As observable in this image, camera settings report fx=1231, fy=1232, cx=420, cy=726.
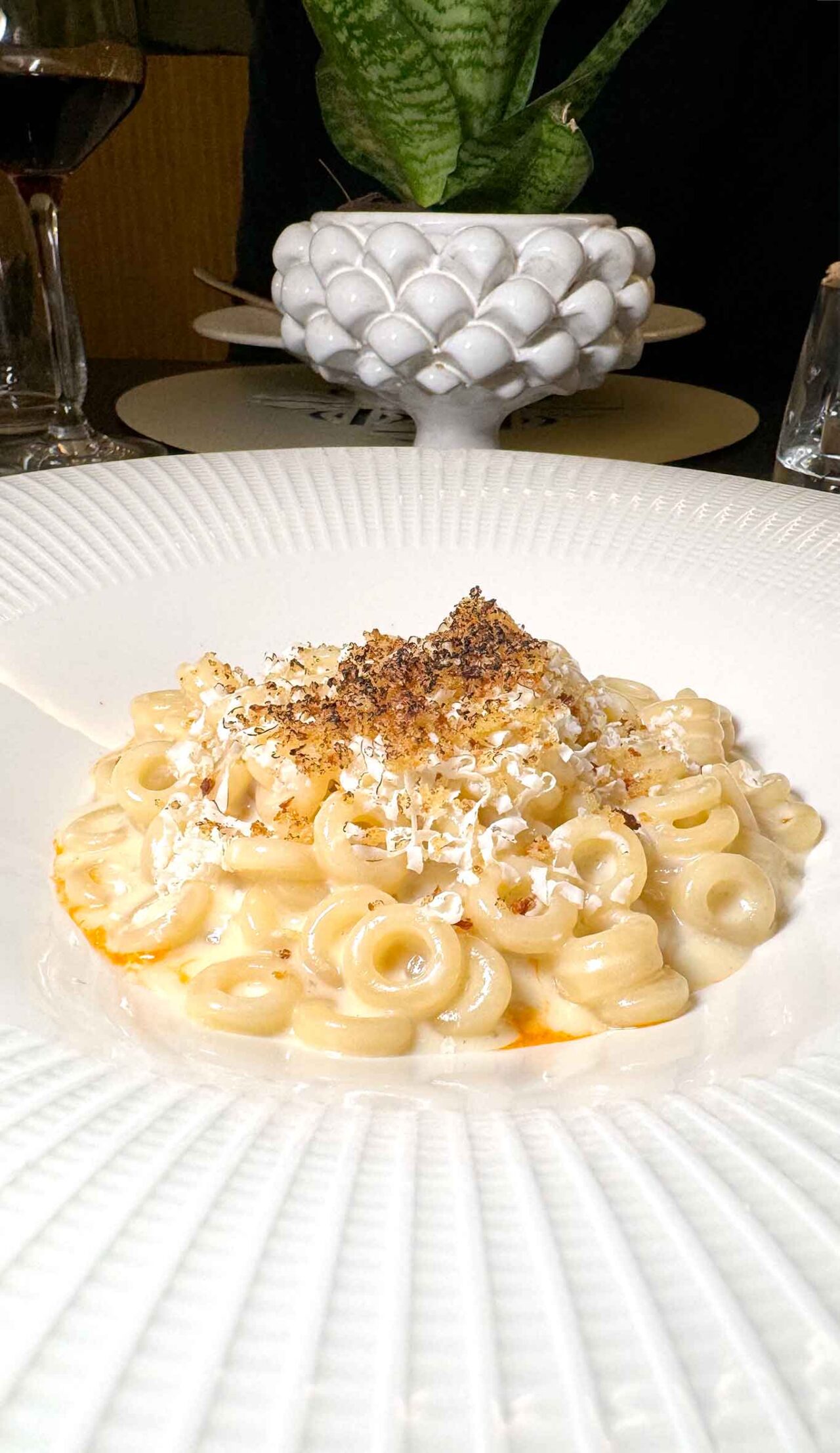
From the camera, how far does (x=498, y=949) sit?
2.68 feet

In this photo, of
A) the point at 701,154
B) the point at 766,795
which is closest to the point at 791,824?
the point at 766,795

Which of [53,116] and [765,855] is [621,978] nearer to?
[765,855]

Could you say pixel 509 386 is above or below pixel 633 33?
below

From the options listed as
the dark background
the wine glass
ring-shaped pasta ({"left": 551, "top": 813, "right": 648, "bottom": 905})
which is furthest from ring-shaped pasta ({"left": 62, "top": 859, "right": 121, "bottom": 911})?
the dark background

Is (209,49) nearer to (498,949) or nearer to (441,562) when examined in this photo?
(441,562)

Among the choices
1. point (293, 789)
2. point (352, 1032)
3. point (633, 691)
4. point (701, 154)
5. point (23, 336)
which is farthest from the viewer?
point (701, 154)

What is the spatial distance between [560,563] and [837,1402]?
93 centimetres

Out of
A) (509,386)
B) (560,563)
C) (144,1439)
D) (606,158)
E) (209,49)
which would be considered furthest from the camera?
(209,49)

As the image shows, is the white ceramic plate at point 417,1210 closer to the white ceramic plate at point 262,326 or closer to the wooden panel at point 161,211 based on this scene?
the white ceramic plate at point 262,326

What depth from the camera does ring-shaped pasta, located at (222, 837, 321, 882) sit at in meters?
0.84

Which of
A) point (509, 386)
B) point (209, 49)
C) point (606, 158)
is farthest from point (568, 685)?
point (209, 49)

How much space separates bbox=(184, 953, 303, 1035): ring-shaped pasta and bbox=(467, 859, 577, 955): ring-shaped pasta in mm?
128

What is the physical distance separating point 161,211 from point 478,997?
3.93 metres

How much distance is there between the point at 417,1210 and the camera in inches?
18.5
